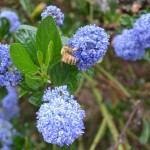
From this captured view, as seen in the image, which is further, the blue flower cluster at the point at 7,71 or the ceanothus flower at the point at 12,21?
A: the ceanothus flower at the point at 12,21

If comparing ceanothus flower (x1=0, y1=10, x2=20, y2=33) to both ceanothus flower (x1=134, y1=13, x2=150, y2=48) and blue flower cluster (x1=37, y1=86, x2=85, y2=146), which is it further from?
blue flower cluster (x1=37, y1=86, x2=85, y2=146)

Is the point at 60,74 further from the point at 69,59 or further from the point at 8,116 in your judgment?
the point at 8,116

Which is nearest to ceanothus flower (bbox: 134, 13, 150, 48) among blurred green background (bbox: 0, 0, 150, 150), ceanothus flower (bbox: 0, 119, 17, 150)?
blurred green background (bbox: 0, 0, 150, 150)

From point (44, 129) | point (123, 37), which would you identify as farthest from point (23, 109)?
point (44, 129)

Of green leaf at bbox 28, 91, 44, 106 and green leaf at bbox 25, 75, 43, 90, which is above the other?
green leaf at bbox 25, 75, 43, 90

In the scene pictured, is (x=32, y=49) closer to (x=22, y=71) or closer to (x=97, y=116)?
(x=22, y=71)

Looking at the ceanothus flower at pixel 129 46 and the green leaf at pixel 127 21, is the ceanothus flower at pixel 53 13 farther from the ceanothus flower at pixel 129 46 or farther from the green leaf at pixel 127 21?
the green leaf at pixel 127 21

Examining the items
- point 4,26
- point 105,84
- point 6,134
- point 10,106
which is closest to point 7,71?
point 4,26

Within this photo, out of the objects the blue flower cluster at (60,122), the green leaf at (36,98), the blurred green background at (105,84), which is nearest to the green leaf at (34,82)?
the green leaf at (36,98)
